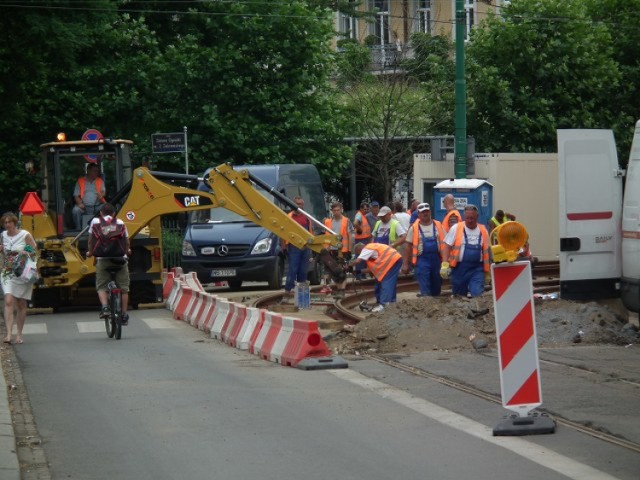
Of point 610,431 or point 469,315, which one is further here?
point 469,315

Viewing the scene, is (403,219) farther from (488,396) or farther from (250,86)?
(488,396)

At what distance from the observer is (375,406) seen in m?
10.9

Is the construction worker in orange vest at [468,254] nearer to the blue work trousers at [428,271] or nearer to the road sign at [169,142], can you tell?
the blue work trousers at [428,271]

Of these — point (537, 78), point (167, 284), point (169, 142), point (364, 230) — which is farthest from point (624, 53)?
point (167, 284)

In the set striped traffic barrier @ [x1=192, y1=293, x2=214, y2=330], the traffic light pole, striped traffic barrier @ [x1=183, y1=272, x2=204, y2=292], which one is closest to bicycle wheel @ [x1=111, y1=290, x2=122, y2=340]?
striped traffic barrier @ [x1=192, y1=293, x2=214, y2=330]

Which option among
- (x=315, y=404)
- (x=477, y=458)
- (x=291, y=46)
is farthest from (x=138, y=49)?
(x=477, y=458)

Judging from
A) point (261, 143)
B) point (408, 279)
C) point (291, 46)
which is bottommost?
point (408, 279)

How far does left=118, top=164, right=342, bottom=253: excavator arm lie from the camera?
70.1 feet

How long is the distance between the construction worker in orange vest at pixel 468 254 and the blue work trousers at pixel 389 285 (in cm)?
153

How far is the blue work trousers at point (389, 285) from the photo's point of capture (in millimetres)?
19164

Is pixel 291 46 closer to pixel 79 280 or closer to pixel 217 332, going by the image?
pixel 79 280

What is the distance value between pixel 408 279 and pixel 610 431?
17.7m

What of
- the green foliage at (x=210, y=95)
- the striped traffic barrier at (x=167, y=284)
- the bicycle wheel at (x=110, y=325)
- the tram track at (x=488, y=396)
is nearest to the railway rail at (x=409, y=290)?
the tram track at (x=488, y=396)

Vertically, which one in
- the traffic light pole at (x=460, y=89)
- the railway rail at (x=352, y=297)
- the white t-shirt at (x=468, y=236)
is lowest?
the railway rail at (x=352, y=297)
